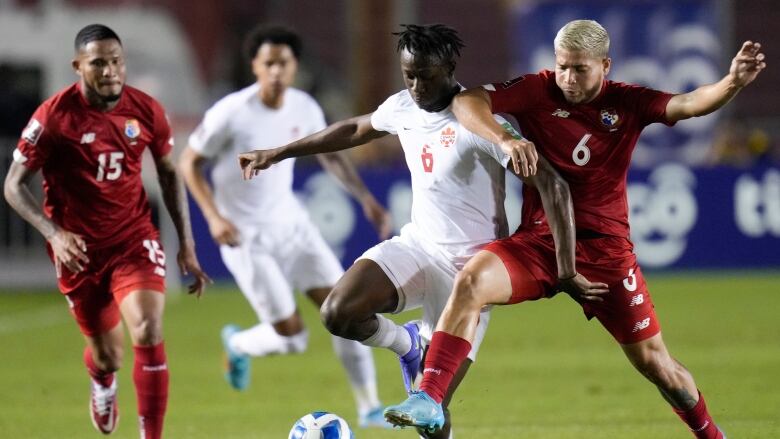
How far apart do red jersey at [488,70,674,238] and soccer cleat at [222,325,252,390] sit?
12.7 feet

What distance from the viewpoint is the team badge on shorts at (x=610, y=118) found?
675 cm

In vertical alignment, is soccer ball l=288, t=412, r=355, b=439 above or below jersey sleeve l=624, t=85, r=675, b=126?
below

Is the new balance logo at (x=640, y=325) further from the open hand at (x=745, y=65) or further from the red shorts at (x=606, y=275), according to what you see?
the open hand at (x=745, y=65)

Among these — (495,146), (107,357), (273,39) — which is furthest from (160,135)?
(495,146)

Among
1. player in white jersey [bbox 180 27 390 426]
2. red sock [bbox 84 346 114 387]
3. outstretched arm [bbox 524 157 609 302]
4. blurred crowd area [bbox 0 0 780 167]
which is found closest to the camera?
outstretched arm [bbox 524 157 609 302]

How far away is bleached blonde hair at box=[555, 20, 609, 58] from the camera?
256 inches

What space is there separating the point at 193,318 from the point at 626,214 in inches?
354

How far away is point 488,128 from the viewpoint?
6.34m

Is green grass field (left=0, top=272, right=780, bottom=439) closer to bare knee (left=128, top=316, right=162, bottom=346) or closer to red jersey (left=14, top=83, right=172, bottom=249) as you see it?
bare knee (left=128, top=316, right=162, bottom=346)

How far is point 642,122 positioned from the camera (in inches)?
267

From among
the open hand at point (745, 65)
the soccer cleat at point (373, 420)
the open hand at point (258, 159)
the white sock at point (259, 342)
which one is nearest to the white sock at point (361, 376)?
the soccer cleat at point (373, 420)

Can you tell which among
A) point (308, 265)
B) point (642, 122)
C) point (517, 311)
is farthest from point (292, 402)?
point (517, 311)

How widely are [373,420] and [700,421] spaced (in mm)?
2609

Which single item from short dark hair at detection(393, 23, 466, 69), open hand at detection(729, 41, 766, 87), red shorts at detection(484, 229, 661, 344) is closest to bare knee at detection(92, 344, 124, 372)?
red shorts at detection(484, 229, 661, 344)
